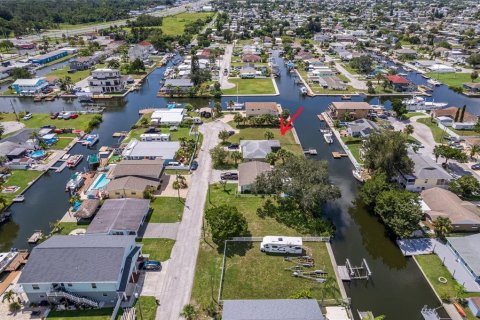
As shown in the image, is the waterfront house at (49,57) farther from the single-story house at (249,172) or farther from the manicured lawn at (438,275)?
the manicured lawn at (438,275)

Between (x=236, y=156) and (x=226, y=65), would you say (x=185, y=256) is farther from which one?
(x=226, y=65)

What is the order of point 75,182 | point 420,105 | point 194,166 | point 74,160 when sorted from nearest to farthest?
1. point 75,182
2. point 194,166
3. point 74,160
4. point 420,105

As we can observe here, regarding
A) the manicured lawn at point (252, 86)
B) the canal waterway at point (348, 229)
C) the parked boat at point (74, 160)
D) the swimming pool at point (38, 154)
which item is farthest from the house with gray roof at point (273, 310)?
the manicured lawn at point (252, 86)

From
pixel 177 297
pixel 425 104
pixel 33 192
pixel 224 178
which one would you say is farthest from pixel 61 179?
pixel 425 104

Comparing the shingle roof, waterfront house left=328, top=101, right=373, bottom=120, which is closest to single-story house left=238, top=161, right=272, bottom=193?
the shingle roof

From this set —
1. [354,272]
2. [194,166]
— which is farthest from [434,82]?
[354,272]

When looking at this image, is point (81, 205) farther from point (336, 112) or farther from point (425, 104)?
point (425, 104)
